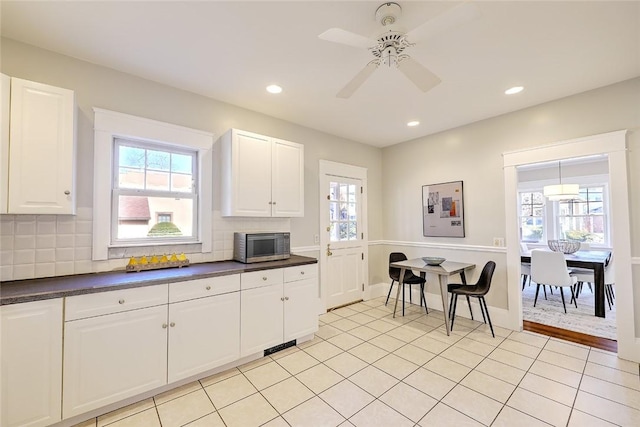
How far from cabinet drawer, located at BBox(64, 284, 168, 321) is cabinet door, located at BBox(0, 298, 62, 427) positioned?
72mm

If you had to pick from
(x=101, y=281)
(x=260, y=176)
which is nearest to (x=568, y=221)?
(x=260, y=176)

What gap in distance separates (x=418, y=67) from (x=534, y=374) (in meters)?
2.73

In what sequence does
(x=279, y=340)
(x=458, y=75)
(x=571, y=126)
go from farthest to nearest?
(x=571, y=126) < (x=279, y=340) < (x=458, y=75)

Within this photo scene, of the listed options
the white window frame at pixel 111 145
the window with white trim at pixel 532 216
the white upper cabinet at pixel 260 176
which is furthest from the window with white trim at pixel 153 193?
the window with white trim at pixel 532 216

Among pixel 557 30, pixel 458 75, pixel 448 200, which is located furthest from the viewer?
pixel 448 200

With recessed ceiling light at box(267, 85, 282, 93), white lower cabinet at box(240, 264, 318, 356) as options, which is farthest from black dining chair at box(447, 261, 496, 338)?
recessed ceiling light at box(267, 85, 282, 93)

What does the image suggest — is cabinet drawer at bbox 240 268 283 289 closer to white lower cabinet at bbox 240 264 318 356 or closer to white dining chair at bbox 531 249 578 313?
white lower cabinet at bbox 240 264 318 356

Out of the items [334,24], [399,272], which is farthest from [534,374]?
[334,24]

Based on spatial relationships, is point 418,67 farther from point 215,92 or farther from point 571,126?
point 571,126

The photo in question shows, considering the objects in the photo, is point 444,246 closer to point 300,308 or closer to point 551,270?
point 551,270

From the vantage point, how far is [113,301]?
1.88 m

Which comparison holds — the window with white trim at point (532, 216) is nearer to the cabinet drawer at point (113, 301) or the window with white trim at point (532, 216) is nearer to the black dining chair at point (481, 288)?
the black dining chair at point (481, 288)

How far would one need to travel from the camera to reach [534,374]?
2.35m

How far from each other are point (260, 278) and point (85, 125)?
78.9 inches
